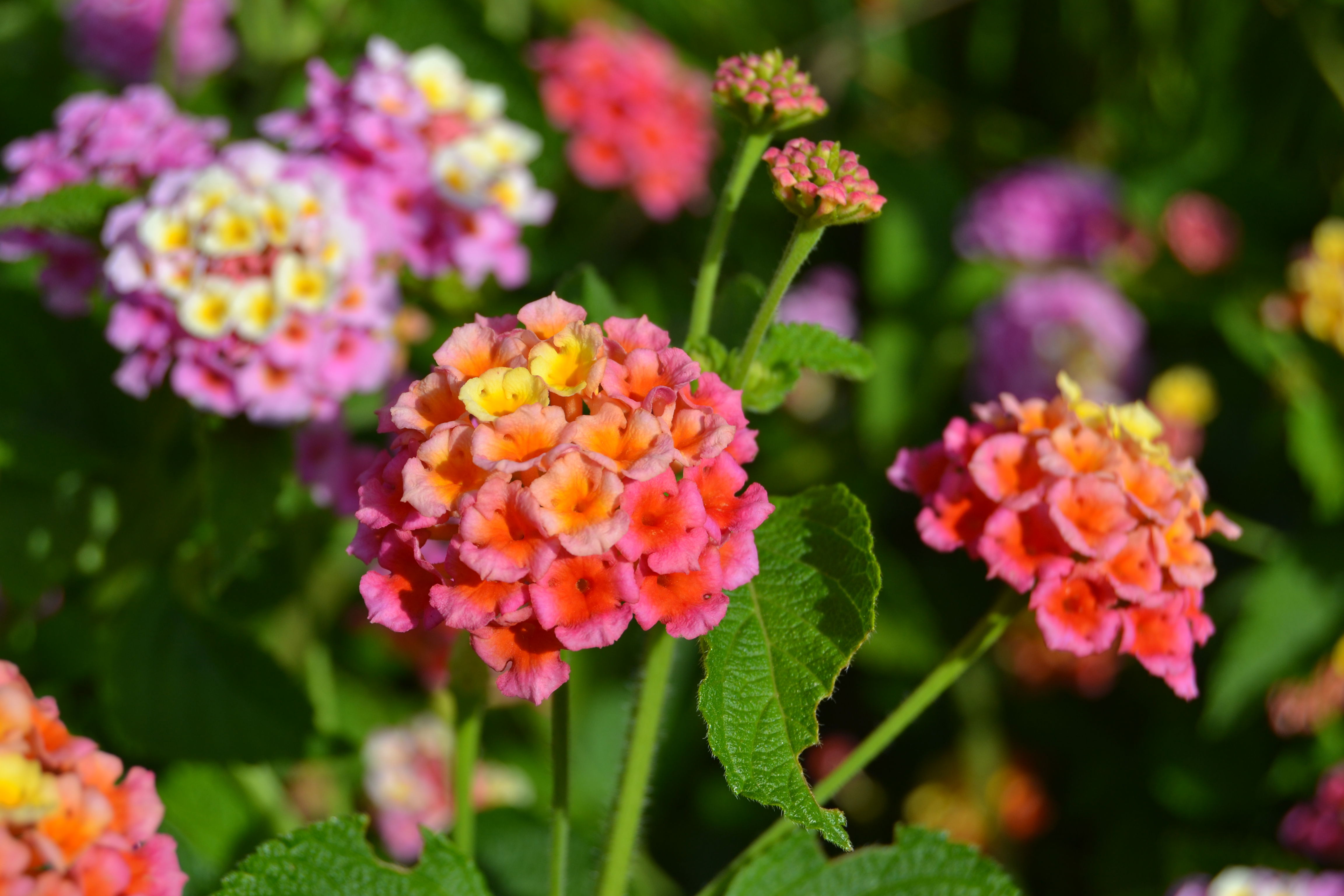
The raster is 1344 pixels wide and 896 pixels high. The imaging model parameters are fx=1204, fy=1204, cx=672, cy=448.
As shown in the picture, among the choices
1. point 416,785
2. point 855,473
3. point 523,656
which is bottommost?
point 416,785

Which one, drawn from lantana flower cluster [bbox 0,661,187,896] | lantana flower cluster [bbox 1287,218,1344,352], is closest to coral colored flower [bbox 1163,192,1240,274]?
lantana flower cluster [bbox 1287,218,1344,352]

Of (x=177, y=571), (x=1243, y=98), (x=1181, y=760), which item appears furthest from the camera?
(x=1243, y=98)

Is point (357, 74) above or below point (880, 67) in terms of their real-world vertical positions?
above

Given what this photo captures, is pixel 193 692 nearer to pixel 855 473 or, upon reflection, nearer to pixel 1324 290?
pixel 855 473

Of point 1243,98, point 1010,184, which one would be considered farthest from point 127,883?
point 1243,98

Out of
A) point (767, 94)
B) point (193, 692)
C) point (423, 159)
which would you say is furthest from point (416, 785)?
point (767, 94)

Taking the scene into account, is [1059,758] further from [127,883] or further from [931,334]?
[127,883]
